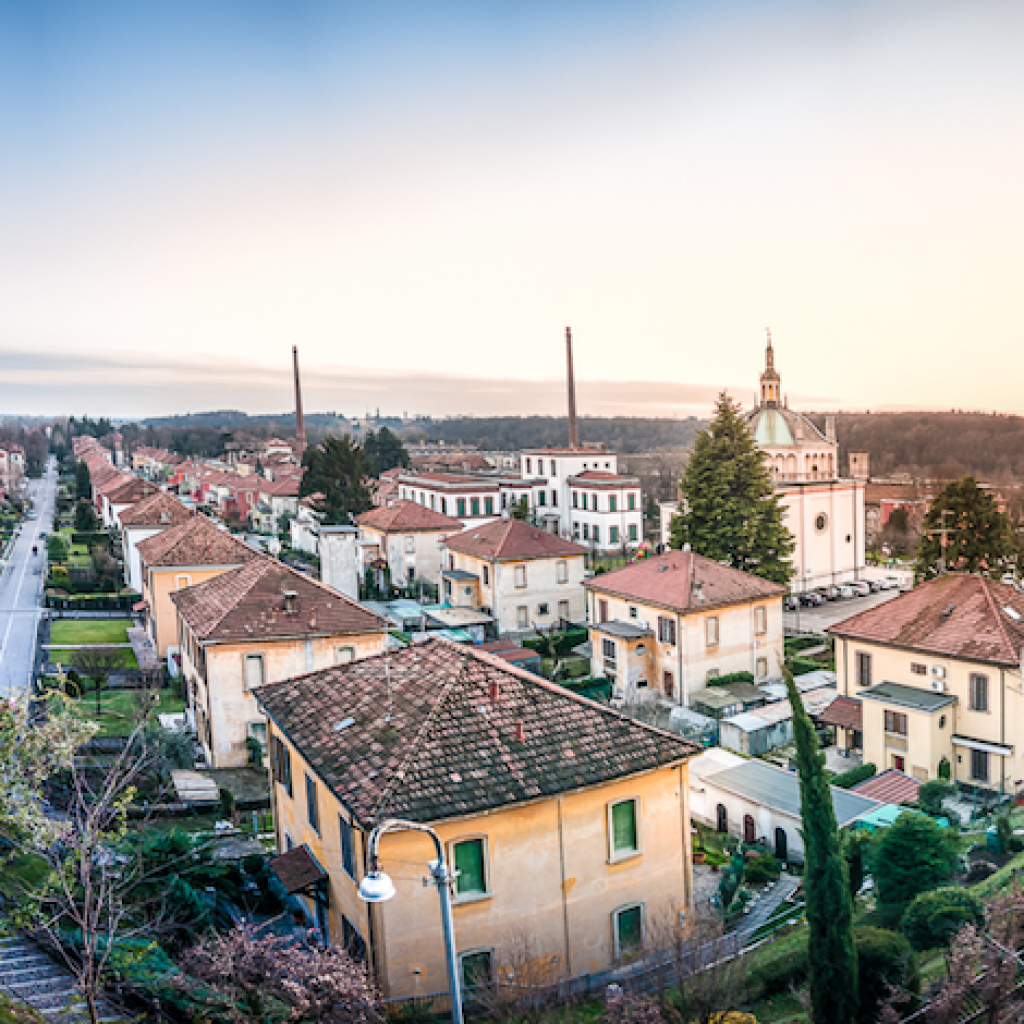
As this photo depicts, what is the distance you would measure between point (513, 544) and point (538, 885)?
3299 cm

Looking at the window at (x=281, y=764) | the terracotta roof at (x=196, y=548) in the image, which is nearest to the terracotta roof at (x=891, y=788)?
the window at (x=281, y=764)

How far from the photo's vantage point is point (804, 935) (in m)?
17.3

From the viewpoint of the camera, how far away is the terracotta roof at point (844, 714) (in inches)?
1169

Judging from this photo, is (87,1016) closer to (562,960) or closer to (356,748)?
(356,748)

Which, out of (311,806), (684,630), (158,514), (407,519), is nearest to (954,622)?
(684,630)

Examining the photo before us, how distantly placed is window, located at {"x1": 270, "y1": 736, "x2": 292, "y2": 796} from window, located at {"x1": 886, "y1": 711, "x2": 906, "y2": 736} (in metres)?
19.0

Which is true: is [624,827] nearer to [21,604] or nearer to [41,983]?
[41,983]

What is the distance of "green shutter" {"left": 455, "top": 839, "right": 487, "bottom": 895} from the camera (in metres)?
14.8

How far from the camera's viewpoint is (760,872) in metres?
21.4

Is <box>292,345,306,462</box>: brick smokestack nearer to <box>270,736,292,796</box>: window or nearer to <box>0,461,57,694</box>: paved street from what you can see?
<box>0,461,57,694</box>: paved street

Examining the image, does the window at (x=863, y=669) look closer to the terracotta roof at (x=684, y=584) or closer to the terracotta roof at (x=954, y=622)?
the terracotta roof at (x=954, y=622)

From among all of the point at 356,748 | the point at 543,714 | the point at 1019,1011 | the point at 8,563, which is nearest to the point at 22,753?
the point at 356,748

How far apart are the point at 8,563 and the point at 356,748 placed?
6360 centimetres

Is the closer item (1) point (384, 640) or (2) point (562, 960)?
(2) point (562, 960)
